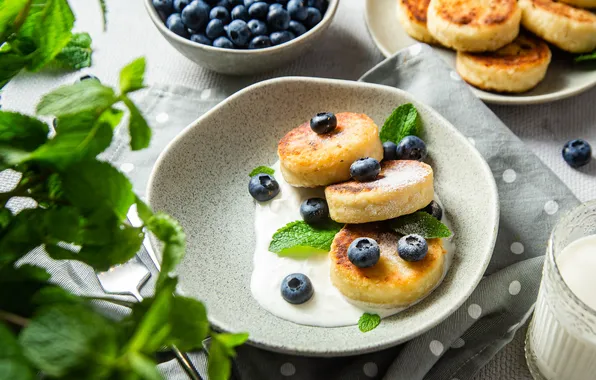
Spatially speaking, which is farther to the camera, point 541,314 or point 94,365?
point 541,314

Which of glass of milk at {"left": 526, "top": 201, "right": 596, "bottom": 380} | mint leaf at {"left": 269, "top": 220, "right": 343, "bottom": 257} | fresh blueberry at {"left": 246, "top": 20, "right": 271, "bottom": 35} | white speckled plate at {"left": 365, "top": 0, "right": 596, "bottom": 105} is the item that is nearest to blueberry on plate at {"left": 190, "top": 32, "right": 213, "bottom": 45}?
fresh blueberry at {"left": 246, "top": 20, "right": 271, "bottom": 35}

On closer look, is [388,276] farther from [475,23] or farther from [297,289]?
[475,23]

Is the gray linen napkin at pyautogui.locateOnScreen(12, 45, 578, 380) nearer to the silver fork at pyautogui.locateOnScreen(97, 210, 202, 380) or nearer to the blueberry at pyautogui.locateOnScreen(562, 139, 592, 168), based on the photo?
the silver fork at pyautogui.locateOnScreen(97, 210, 202, 380)

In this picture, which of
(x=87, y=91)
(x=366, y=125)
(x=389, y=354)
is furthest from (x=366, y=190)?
(x=87, y=91)

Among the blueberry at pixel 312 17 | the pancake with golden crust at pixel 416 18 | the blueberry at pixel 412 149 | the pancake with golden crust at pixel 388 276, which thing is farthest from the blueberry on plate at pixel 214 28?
the pancake with golden crust at pixel 388 276

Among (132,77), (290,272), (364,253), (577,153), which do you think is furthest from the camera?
(577,153)

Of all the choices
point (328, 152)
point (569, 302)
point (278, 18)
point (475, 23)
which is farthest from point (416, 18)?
point (569, 302)

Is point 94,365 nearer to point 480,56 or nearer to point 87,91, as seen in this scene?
point 87,91
